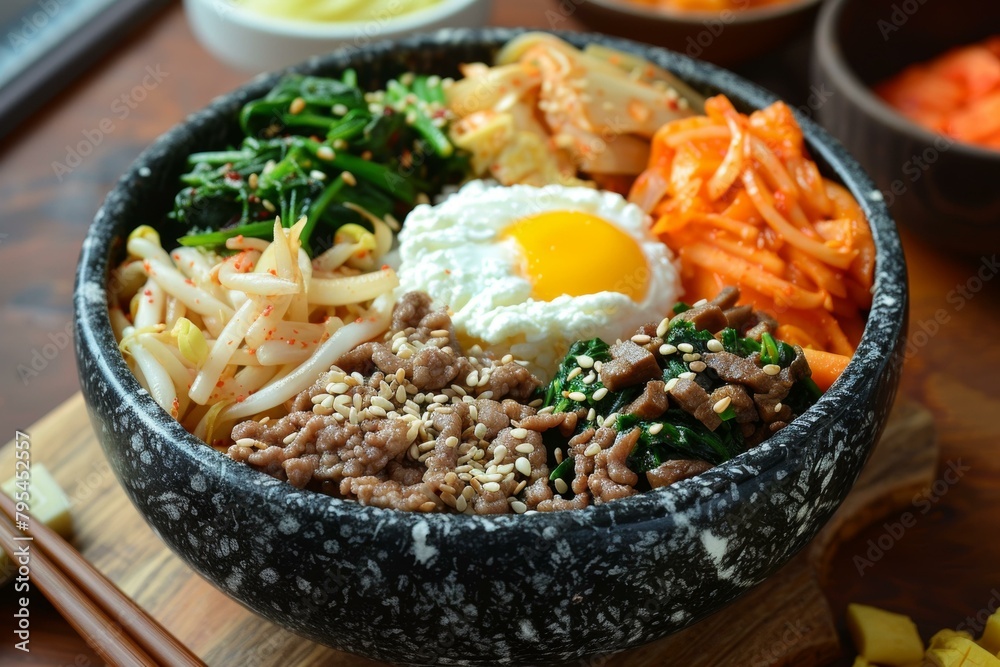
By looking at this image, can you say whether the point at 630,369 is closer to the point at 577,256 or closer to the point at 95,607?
the point at 577,256

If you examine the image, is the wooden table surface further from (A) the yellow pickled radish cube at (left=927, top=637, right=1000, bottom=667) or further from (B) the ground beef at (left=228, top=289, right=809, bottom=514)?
(B) the ground beef at (left=228, top=289, right=809, bottom=514)

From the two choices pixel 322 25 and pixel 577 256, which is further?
pixel 322 25

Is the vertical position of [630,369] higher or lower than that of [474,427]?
higher

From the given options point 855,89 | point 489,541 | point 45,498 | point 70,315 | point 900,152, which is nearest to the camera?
point 489,541

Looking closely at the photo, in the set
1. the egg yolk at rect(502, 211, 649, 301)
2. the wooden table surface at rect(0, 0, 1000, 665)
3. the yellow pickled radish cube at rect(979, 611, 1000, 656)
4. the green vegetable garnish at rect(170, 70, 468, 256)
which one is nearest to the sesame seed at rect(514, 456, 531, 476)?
the egg yolk at rect(502, 211, 649, 301)

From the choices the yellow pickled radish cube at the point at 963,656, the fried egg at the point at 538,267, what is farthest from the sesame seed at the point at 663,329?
the yellow pickled radish cube at the point at 963,656

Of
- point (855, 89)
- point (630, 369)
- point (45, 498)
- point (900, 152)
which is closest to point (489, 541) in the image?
point (630, 369)

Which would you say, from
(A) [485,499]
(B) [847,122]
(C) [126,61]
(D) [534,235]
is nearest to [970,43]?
(B) [847,122]
